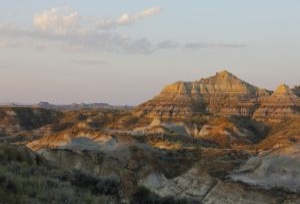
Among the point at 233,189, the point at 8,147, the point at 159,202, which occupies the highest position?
the point at 8,147

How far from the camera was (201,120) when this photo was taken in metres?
147

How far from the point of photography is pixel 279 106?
162 m

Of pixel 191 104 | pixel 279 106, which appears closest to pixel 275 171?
pixel 279 106

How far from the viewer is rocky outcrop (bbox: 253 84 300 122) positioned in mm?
155625

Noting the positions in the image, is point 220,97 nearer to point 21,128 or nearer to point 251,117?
point 251,117

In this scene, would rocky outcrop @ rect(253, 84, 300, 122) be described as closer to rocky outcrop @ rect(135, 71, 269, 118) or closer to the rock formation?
the rock formation

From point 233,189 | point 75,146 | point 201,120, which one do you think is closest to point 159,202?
point 233,189

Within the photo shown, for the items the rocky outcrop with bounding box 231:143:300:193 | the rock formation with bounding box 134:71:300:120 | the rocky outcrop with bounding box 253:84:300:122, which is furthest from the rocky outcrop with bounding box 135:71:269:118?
the rocky outcrop with bounding box 231:143:300:193

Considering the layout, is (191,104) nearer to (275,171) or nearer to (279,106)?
(279,106)

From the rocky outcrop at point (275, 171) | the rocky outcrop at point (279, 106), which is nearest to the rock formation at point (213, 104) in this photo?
the rocky outcrop at point (279, 106)

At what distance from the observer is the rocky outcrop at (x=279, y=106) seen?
511 ft

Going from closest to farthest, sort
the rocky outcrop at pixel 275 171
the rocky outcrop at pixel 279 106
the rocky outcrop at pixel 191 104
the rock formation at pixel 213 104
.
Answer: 1. the rocky outcrop at pixel 275 171
2. the rocky outcrop at pixel 279 106
3. the rock formation at pixel 213 104
4. the rocky outcrop at pixel 191 104

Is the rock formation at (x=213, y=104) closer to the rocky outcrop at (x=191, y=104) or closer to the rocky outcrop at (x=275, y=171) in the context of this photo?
the rocky outcrop at (x=191, y=104)

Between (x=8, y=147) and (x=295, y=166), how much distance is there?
1608 inches
